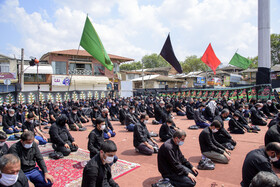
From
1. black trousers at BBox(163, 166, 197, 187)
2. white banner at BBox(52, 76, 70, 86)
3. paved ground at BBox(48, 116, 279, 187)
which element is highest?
white banner at BBox(52, 76, 70, 86)

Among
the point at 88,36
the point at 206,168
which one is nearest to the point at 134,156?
the point at 206,168

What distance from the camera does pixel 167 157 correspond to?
4156 millimetres

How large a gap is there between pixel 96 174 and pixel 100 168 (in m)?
0.15

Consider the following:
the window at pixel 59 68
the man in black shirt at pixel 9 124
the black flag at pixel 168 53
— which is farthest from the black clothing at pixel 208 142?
the window at pixel 59 68

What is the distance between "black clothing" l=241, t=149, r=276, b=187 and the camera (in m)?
3.22

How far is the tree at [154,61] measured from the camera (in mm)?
72938

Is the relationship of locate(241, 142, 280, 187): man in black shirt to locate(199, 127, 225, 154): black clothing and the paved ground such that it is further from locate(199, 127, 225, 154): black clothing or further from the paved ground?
locate(199, 127, 225, 154): black clothing

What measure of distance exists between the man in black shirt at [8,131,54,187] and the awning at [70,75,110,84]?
1019 inches

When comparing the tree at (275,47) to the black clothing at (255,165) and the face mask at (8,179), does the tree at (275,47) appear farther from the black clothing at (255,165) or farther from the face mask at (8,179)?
the face mask at (8,179)

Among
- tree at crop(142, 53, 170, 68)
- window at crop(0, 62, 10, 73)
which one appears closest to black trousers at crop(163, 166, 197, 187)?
window at crop(0, 62, 10, 73)

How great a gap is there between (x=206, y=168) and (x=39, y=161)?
4.01 metres

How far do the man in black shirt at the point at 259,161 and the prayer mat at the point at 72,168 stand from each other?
287cm

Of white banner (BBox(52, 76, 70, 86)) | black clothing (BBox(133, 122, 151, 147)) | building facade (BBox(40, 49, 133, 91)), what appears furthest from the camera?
building facade (BBox(40, 49, 133, 91))

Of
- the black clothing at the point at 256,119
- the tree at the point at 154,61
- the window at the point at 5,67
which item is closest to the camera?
the black clothing at the point at 256,119
